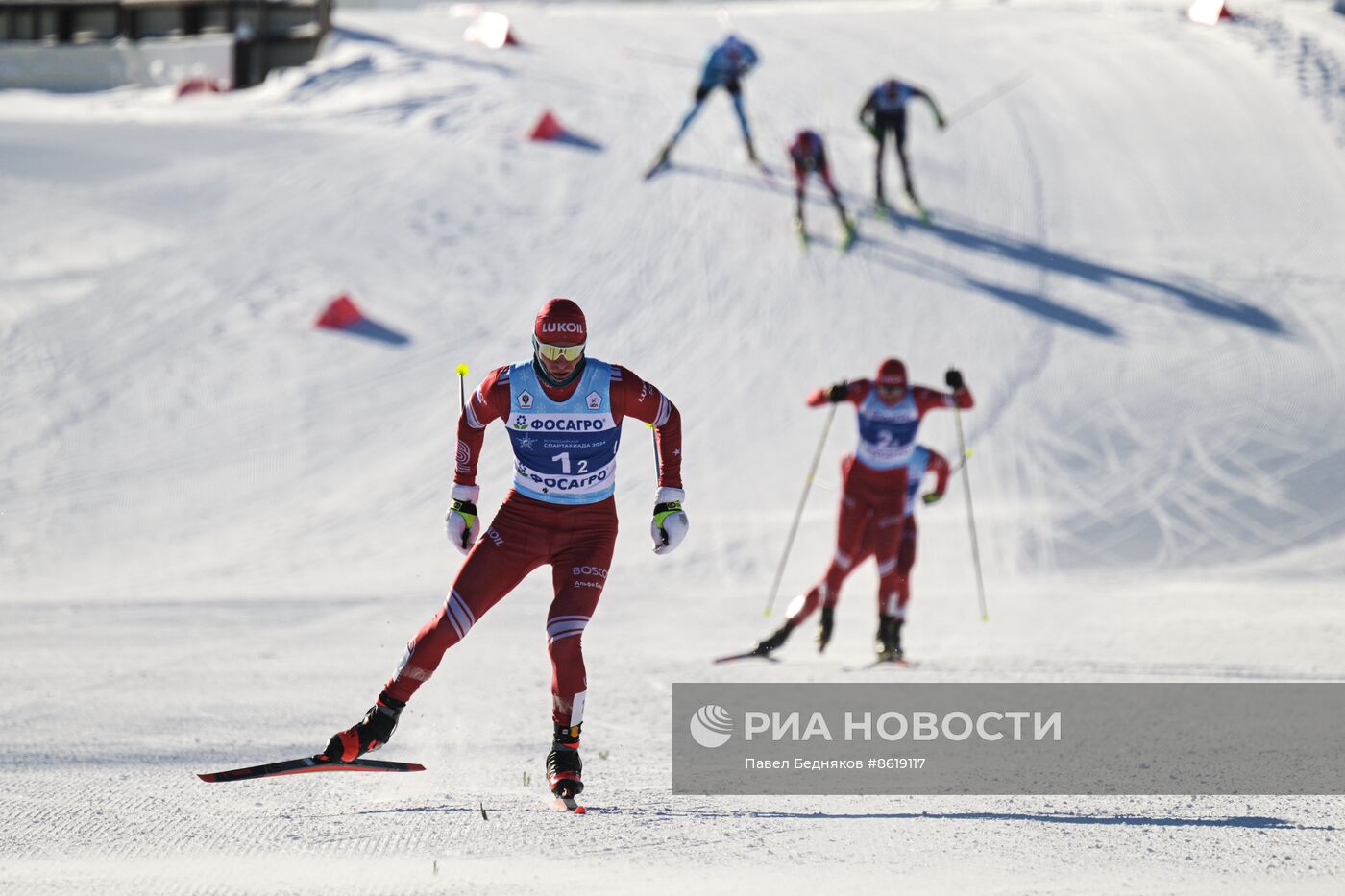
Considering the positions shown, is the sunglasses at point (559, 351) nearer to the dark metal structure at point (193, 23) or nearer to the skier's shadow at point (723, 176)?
the skier's shadow at point (723, 176)

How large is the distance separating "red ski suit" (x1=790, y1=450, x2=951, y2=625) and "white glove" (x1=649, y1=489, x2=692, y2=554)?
356cm

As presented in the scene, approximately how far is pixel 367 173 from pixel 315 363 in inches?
172

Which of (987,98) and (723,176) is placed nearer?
(723,176)

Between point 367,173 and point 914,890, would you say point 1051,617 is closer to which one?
point 914,890

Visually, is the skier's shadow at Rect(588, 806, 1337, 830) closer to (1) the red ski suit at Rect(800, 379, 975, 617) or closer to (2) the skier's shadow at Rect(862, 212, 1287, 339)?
(1) the red ski suit at Rect(800, 379, 975, 617)

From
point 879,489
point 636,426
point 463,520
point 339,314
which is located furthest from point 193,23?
point 463,520

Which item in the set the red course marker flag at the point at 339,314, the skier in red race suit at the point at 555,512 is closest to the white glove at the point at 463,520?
the skier in red race suit at the point at 555,512

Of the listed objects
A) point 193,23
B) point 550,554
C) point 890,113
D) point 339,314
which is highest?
point 193,23

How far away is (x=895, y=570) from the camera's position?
8.92 m

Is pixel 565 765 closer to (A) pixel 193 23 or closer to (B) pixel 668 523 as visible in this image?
(B) pixel 668 523

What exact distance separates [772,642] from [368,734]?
402cm

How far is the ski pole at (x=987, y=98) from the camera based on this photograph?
1934 cm

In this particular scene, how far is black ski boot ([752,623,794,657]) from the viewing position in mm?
8820

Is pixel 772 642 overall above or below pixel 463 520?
below
